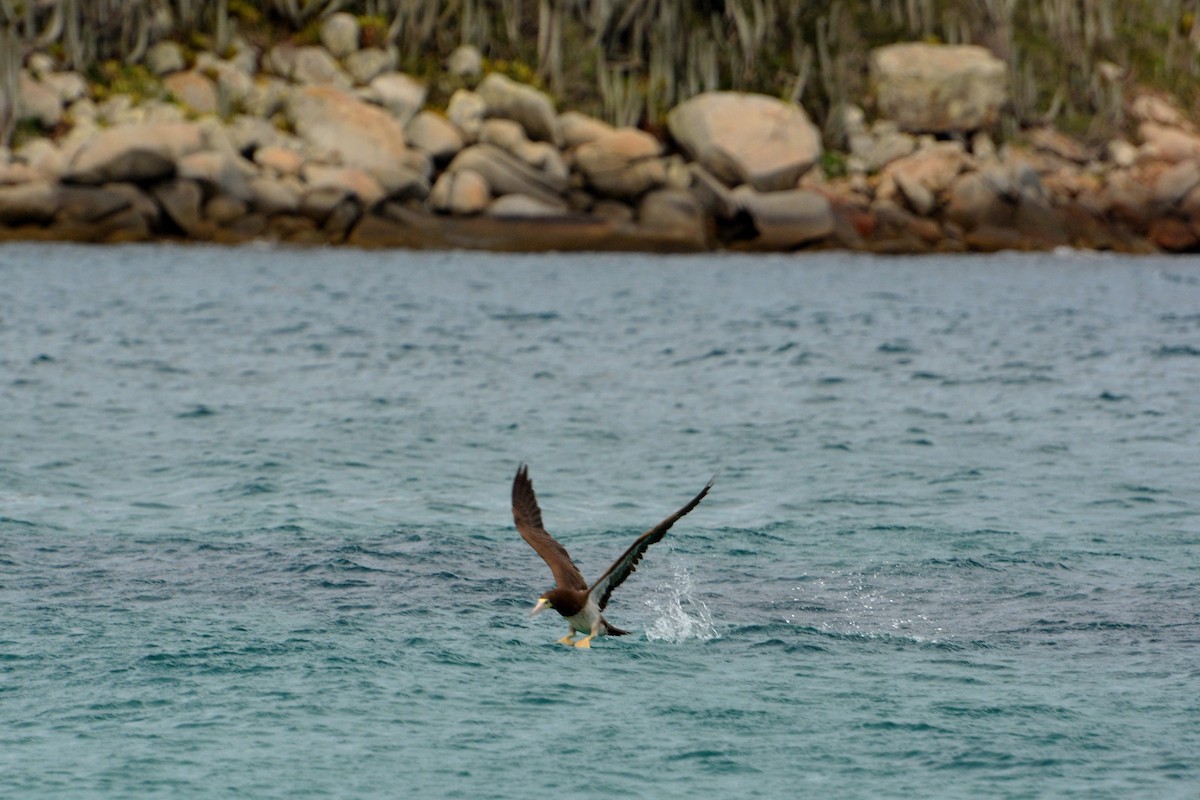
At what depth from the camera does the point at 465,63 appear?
5350 centimetres

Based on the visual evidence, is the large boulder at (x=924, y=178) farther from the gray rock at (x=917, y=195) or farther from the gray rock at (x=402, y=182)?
the gray rock at (x=402, y=182)

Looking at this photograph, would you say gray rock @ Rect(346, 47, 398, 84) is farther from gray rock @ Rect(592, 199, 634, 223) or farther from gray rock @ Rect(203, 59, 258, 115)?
gray rock @ Rect(592, 199, 634, 223)

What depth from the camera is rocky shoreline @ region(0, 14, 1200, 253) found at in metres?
43.7

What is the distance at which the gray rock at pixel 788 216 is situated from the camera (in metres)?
49.1

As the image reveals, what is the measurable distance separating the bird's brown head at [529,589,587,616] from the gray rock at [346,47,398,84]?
4493 cm

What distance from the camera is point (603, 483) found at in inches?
598

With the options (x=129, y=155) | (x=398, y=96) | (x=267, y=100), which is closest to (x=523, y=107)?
(x=398, y=96)

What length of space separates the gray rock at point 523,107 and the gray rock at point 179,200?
432 inches

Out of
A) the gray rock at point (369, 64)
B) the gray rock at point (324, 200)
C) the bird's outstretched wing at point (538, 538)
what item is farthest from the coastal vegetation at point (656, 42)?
the bird's outstretched wing at point (538, 538)

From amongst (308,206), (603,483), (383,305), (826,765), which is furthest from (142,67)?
(826,765)

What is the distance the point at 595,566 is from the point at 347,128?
37.2m

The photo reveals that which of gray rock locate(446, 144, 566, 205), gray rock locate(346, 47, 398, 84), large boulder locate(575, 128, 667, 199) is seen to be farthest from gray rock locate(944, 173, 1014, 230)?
gray rock locate(346, 47, 398, 84)

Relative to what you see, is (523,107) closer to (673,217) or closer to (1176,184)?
(673,217)

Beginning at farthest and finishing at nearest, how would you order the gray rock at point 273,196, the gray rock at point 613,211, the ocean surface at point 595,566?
1. the gray rock at point 613,211
2. the gray rock at point 273,196
3. the ocean surface at point 595,566
